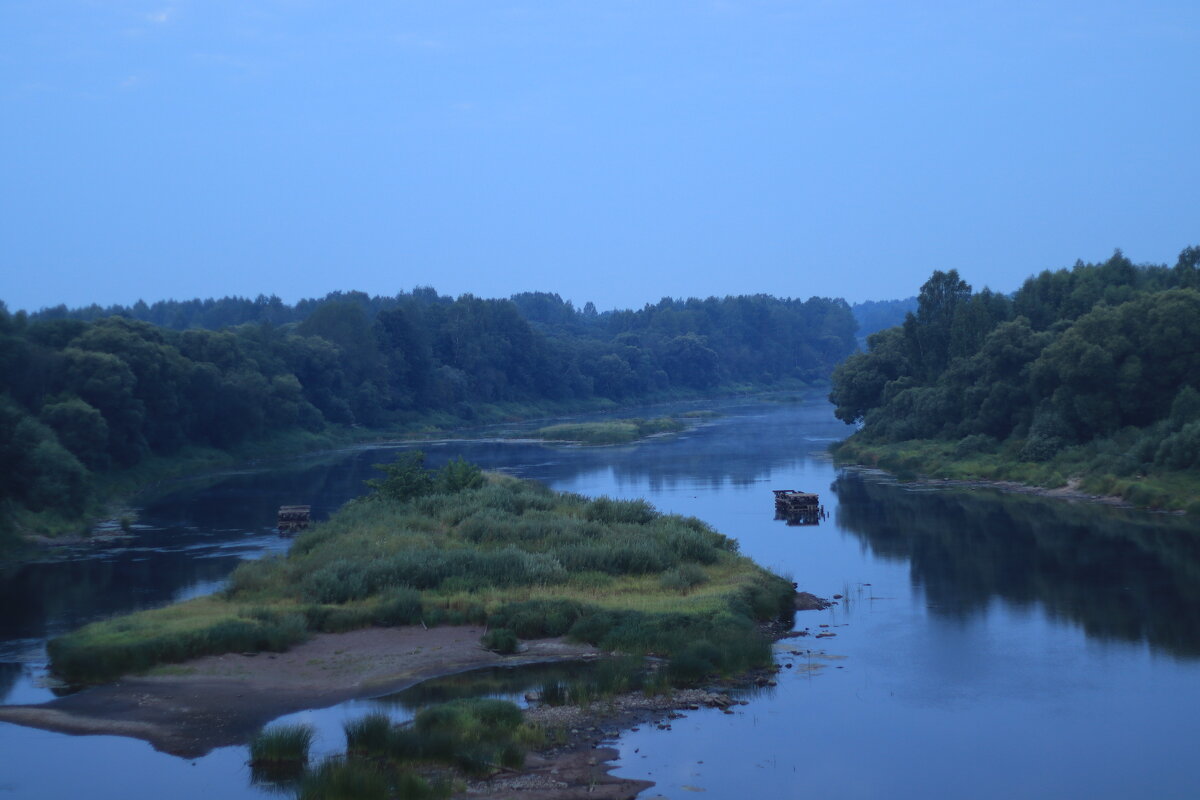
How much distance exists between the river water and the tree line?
530cm

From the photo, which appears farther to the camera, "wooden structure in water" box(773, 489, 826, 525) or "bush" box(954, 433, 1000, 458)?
"bush" box(954, 433, 1000, 458)

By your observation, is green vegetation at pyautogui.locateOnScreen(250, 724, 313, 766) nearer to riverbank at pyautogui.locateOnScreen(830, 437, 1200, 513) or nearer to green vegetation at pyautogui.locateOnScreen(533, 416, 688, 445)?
riverbank at pyautogui.locateOnScreen(830, 437, 1200, 513)

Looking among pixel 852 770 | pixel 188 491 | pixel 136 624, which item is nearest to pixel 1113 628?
pixel 852 770

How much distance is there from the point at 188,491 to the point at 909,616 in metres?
48.7

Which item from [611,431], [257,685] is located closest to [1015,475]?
[611,431]

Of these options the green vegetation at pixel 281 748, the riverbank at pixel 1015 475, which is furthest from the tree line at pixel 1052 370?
the green vegetation at pixel 281 748

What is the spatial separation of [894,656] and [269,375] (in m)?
80.7

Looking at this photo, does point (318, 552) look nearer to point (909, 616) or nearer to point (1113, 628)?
point (909, 616)

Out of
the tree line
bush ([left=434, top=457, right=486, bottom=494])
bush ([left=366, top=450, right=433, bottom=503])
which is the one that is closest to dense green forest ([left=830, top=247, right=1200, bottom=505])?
the tree line

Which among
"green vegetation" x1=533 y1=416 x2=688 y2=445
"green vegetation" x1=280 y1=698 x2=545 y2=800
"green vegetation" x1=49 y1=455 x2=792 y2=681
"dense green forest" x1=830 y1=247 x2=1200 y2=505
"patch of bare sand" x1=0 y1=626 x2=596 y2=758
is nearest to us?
"green vegetation" x1=280 y1=698 x2=545 y2=800

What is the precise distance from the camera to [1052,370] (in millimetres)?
59906

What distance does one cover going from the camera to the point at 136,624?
2772cm

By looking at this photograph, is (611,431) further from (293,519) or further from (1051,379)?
(293,519)

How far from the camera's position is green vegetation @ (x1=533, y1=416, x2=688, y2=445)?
3841 inches
